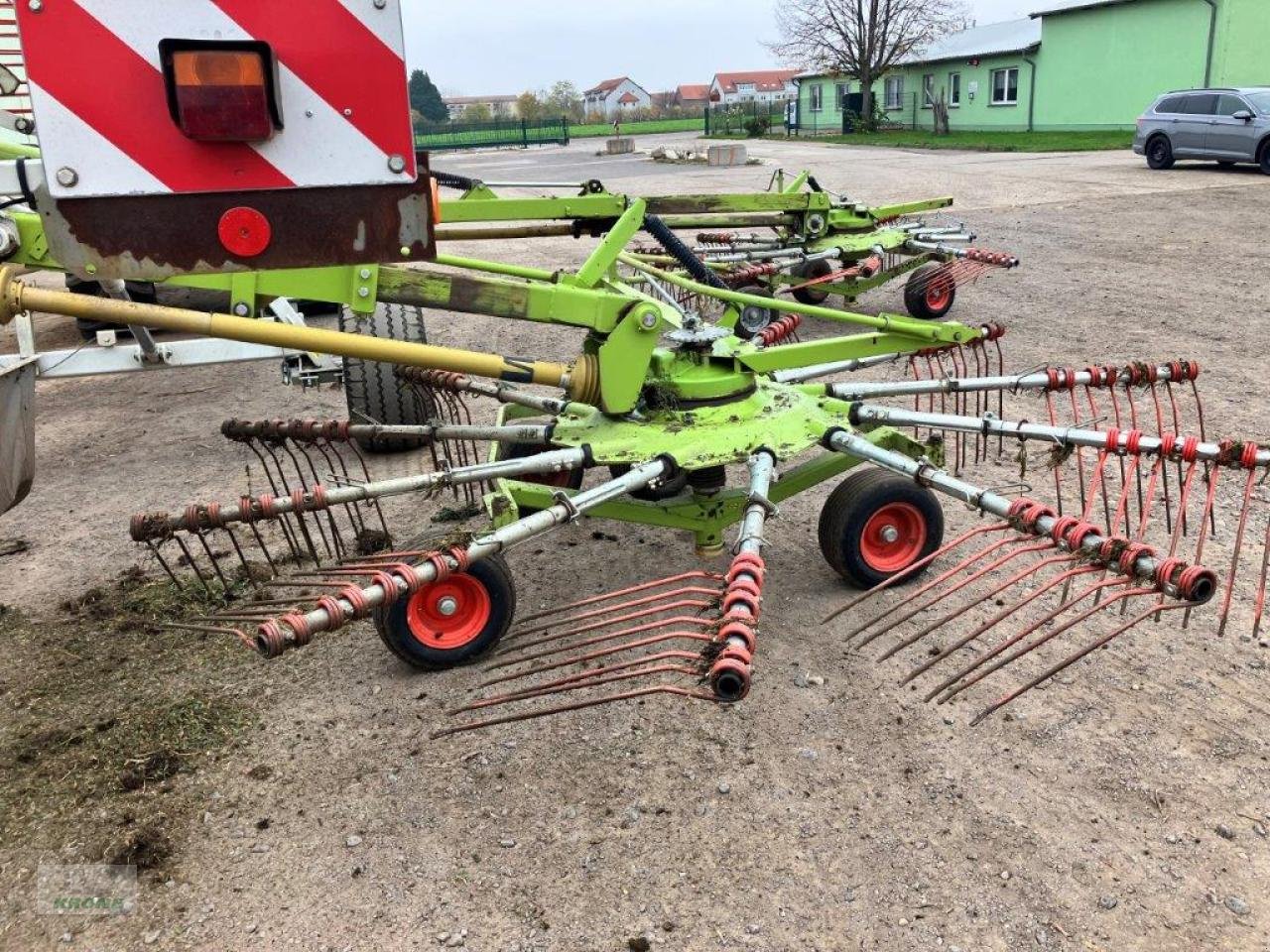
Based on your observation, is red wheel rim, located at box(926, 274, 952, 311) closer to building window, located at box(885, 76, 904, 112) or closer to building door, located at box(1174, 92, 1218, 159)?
building door, located at box(1174, 92, 1218, 159)

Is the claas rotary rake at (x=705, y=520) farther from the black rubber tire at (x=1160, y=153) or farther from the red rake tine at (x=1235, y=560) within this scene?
the black rubber tire at (x=1160, y=153)

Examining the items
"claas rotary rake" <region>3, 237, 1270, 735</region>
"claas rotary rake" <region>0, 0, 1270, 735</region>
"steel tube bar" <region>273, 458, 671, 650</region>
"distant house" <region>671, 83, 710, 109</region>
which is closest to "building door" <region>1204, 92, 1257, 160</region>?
"claas rotary rake" <region>0, 0, 1270, 735</region>

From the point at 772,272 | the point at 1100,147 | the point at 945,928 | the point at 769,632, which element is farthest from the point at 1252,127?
the point at 945,928

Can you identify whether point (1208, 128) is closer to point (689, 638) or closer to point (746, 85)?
point (689, 638)

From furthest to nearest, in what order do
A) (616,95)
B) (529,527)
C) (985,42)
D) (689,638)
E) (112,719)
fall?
(616,95) < (985,42) < (112,719) < (529,527) < (689,638)

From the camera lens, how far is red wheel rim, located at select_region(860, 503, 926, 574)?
11.4 ft

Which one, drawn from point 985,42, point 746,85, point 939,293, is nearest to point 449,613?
point 939,293

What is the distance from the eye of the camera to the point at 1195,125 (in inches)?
645

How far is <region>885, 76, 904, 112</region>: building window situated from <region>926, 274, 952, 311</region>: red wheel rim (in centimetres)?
3467

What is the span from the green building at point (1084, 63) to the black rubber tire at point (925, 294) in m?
21.3

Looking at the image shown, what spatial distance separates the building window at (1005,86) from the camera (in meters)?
31.8

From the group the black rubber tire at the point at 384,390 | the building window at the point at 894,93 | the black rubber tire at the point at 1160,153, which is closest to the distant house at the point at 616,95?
the building window at the point at 894,93

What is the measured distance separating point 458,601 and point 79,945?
129 cm

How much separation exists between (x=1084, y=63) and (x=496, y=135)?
25555mm
